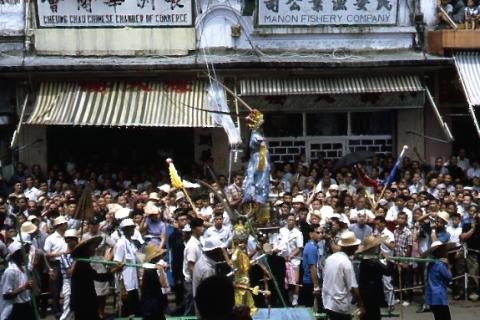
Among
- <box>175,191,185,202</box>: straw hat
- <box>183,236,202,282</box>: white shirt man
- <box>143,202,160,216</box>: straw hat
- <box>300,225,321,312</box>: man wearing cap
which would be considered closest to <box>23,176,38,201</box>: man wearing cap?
<box>175,191,185,202</box>: straw hat

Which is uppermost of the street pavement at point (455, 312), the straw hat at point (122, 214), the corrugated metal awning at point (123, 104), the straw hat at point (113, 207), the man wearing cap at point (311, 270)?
the corrugated metal awning at point (123, 104)

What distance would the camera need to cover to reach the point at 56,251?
53.3ft

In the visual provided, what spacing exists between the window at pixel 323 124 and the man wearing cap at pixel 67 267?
8706mm

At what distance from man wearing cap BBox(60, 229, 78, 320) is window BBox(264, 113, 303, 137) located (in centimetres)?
829

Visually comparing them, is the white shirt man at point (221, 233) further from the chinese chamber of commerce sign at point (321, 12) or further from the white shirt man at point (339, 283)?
the chinese chamber of commerce sign at point (321, 12)

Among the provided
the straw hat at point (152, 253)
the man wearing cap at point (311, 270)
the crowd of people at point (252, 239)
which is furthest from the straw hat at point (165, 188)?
the straw hat at point (152, 253)

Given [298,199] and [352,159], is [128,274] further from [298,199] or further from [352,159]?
[352,159]

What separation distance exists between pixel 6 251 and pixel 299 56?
32.8ft

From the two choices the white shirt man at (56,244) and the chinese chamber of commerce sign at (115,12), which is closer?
the white shirt man at (56,244)

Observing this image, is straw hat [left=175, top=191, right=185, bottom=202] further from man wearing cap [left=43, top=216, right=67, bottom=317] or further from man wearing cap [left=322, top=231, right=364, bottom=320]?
man wearing cap [left=322, top=231, right=364, bottom=320]

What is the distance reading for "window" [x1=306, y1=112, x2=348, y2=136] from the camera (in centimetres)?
2314

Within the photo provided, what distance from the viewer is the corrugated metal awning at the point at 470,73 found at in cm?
2156

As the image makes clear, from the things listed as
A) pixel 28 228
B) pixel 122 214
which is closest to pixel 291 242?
pixel 122 214

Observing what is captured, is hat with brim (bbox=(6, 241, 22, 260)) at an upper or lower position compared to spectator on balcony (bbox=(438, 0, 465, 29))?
lower
